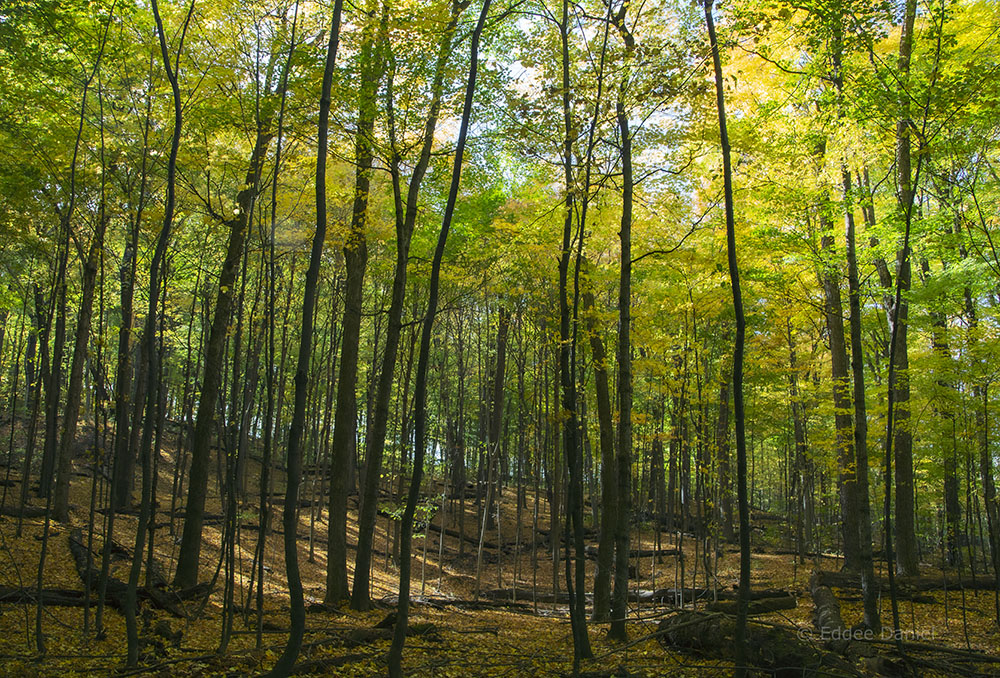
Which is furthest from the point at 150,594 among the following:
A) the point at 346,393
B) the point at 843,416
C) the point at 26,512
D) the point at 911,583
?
the point at 843,416

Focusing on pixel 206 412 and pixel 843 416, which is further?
pixel 843 416

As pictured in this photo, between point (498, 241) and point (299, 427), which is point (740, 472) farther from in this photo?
point (498, 241)

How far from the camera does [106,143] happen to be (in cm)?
900

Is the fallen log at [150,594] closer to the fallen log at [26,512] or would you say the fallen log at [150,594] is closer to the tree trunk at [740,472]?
A: the fallen log at [26,512]

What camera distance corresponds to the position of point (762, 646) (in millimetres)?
5746

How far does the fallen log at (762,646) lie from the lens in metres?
5.20

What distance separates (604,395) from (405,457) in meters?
6.28

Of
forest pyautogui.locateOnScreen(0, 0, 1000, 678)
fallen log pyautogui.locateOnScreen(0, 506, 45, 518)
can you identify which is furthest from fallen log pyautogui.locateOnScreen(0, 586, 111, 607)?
fallen log pyautogui.locateOnScreen(0, 506, 45, 518)

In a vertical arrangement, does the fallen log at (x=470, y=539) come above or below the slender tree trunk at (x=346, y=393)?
below

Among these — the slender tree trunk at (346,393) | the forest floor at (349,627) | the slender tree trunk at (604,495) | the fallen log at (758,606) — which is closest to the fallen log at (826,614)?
the forest floor at (349,627)

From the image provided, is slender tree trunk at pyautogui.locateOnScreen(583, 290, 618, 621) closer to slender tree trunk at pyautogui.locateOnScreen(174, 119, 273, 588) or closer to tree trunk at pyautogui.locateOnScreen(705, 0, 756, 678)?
tree trunk at pyautogui.locateOnScreen(705, 0, 756, 678)

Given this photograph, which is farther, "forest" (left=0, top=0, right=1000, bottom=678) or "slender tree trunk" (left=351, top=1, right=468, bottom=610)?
"slender tree trunk" (left=351, top=1, right=468, bottom=610)

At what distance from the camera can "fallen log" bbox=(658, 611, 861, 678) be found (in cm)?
520

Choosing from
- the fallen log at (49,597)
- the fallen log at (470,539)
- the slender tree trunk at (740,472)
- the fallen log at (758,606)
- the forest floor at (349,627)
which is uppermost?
the slender tree trunk at (740,472)
